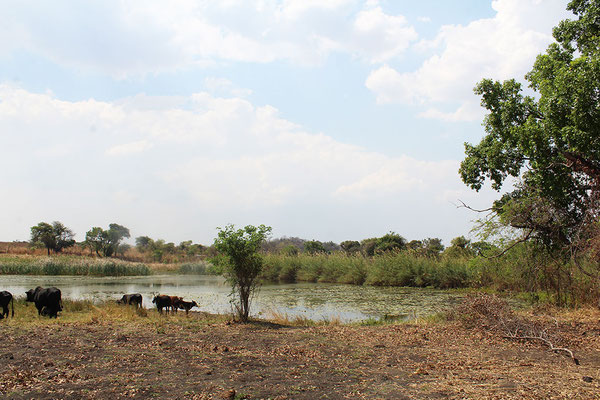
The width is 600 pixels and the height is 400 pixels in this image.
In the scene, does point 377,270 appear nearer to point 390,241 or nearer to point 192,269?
point 390,241

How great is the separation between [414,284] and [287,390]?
72.2 feet

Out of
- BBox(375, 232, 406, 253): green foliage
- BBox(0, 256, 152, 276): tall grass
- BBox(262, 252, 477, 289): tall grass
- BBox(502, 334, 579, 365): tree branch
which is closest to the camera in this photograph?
BBox(502, 334, 579, 365): tree branch

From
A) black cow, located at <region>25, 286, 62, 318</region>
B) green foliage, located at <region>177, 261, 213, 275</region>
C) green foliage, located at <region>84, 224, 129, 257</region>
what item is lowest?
green foliage, located at <region>177, 261, 213, 275</region>

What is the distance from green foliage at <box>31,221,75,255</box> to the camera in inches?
2213

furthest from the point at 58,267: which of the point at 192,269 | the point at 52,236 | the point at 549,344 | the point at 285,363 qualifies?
the point at 549,344

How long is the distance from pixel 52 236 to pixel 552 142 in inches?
2371

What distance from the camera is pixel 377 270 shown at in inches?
1061

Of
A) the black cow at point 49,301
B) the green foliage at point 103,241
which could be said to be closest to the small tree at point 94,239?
the green foliage at point 103,241

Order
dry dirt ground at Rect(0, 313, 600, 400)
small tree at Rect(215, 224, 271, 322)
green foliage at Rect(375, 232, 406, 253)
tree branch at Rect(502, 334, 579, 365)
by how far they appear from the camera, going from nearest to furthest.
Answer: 1. dry dirt ground at Rect(0, 313, 600, 400)
2. tree branch at Rect(502, 334, 579, 365)
3. small tree at Rect(215, 224, 271, 322)
4. green foliage at Rect(375, 232, 406, 253)

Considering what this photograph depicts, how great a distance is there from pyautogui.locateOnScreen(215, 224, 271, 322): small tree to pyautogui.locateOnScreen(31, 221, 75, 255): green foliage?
178 feet

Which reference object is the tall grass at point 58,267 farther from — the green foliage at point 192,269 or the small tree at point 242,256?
the small tree at point 242,256

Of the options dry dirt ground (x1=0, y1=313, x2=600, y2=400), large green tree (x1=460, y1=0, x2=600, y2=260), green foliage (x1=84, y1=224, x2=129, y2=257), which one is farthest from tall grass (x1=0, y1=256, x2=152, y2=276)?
large green tree (x1=460, y1=0, x2=600, y2=260)

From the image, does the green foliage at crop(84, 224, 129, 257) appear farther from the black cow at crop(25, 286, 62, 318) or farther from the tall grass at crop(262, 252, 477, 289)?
the black cow at crop(25, 286, 62, 318)

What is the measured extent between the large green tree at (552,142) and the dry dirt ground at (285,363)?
3.03m
